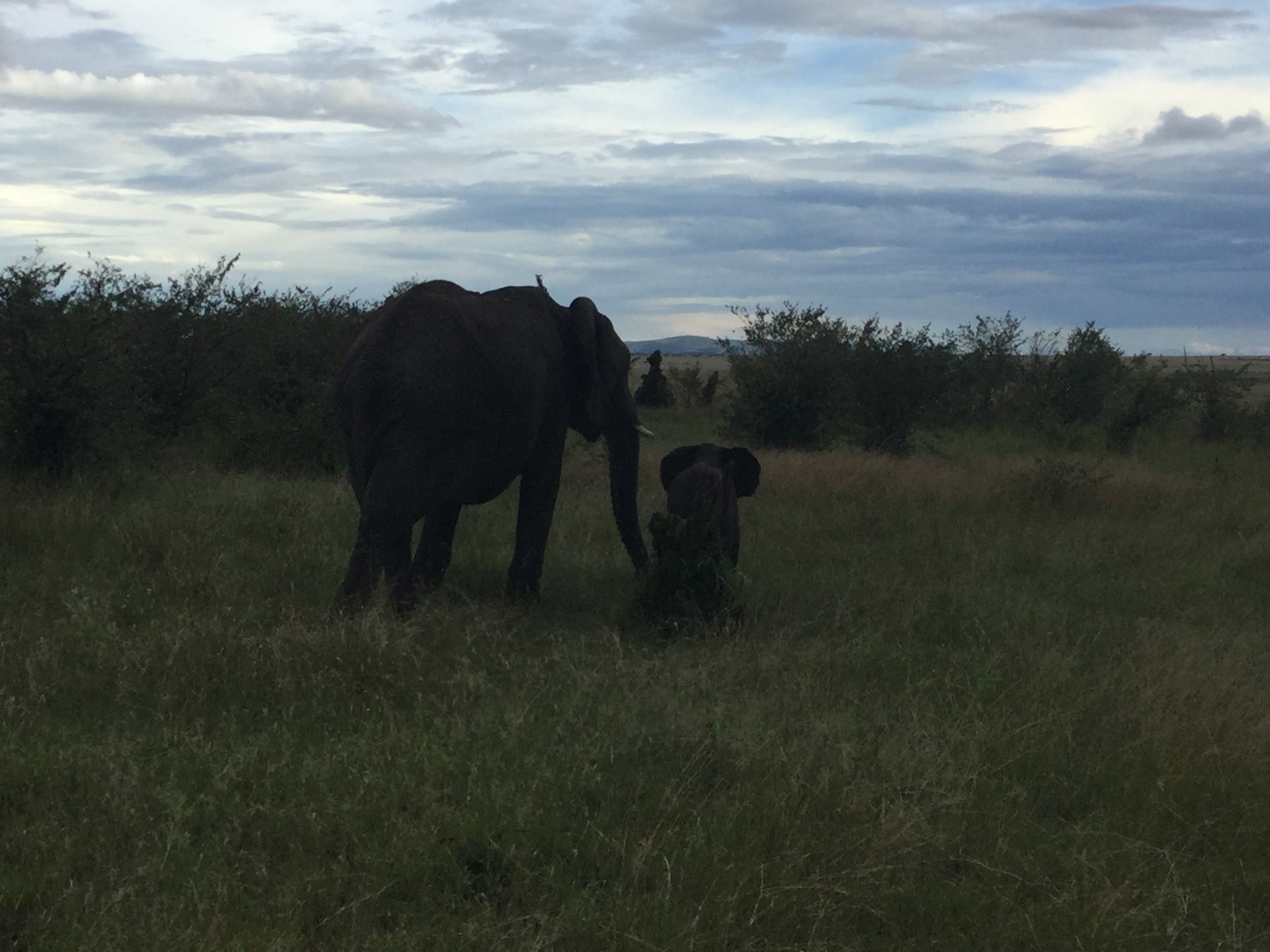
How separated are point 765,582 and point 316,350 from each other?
10228 mm

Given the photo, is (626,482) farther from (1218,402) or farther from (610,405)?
(1218,402)

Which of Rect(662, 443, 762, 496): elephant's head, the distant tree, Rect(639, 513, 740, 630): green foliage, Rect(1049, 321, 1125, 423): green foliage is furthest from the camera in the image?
the distant tree

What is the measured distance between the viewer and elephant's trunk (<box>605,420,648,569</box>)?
9.52m

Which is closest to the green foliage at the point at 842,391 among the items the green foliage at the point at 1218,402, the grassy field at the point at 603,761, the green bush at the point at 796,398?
the green bush at the point at 796,398

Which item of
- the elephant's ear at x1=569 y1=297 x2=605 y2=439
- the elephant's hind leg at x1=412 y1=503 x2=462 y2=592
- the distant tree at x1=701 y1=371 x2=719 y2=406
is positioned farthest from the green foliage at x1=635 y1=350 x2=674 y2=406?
the elephant's hind leg at x1=412 y1=503 x2=462 y2=592

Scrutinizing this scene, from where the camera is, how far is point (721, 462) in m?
9.21

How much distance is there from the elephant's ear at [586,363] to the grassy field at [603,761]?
1.33m

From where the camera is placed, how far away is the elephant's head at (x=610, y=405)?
8.79 metres

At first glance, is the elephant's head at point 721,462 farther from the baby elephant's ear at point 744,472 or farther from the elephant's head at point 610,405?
the elephant's head at point 610,405

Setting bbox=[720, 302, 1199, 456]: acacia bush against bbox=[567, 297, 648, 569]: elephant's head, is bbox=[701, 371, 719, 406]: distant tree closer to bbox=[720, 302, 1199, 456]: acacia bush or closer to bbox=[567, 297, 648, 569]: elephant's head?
bbox=[720, 302, 1199, 456]: acacia bush

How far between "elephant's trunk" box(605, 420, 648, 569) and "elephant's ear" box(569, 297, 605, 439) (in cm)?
46

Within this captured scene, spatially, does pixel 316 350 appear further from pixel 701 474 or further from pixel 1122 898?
pixel 1122 898

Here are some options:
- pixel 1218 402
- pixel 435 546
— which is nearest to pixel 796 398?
pixel 1218 402

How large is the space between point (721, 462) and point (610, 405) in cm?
96
